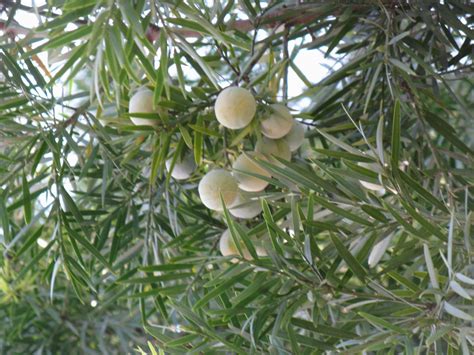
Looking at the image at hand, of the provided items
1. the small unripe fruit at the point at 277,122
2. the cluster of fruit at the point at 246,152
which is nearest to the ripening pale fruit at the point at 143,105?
the cluster of fruit at the point at 246,152

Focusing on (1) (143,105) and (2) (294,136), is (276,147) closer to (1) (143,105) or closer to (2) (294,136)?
(2) (294,136)

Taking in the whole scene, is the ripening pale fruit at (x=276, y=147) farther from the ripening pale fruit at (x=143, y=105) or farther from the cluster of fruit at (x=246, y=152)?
the ripening pale fruit at (x=143, y=105)

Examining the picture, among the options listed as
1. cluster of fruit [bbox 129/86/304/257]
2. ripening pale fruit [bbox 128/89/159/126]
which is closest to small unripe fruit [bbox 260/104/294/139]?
cluster of fruit [bbox 129/86/304/257]

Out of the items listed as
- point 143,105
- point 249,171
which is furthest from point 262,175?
point 143,105

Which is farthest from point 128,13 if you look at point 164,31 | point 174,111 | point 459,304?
point 459,304

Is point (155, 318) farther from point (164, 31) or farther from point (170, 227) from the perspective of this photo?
point (164, 31)

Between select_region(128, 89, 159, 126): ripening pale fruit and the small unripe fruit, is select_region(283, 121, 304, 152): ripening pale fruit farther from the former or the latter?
select_region(128, 89, 159, 126): ripening pale fruit

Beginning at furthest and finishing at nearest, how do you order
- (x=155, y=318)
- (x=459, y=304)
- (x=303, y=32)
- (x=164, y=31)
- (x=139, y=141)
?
(x=155, y=318), (x=303, y=32), (x=139, y=141), (x=164, y=31), (x=459, y=304)
